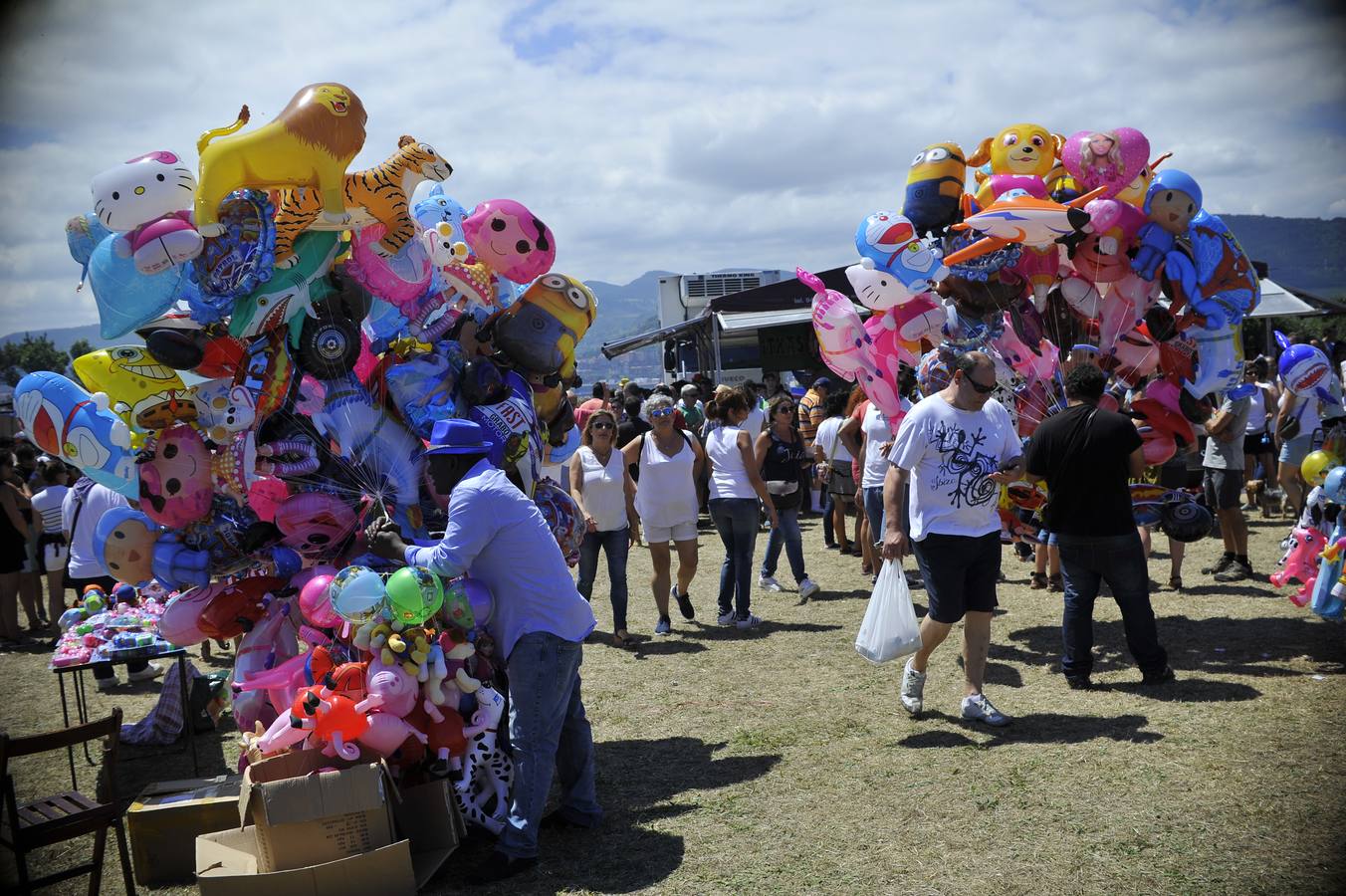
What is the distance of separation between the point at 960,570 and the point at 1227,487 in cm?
467

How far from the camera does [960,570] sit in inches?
220

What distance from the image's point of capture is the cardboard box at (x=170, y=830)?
14.7 ft

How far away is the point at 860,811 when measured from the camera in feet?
15.4

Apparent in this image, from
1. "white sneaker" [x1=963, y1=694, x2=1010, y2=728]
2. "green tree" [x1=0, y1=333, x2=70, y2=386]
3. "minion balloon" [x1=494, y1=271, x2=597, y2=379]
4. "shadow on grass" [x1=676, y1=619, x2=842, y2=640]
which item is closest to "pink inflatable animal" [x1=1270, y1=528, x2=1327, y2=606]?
"white sneaker" [x1=963, y1=694, x2=1010, y2=728]

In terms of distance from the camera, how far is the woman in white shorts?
8289 millimetres

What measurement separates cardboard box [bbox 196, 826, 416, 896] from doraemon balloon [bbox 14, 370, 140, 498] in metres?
1.91

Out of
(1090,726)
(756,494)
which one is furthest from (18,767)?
(1090,726)

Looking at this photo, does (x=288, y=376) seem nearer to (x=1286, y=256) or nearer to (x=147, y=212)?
(x=147, y=212)

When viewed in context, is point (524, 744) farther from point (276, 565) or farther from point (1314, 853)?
point (1314, 853)

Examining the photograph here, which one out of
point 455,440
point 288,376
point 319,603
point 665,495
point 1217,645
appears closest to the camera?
point 455,440

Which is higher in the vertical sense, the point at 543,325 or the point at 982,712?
the point at 543,325

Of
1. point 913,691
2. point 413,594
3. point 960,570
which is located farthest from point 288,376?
point 913,691

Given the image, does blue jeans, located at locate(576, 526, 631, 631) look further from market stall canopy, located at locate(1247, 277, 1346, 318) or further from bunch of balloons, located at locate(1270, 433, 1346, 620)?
market stall canopy, located at locate(1247, 277, 1346, 318)

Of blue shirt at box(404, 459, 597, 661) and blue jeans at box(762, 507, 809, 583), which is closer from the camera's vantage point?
blue shirt at box(404, 459, 597, 661)
